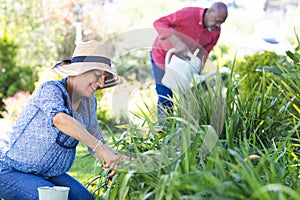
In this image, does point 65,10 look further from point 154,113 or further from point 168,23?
point 154,113

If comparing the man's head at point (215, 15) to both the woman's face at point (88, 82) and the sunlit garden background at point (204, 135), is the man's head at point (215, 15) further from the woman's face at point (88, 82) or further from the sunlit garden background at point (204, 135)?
the woman's face at point (88, 82)

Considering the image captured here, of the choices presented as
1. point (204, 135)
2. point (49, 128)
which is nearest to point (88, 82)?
point (49, 128)

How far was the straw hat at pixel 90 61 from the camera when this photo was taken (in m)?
2.66

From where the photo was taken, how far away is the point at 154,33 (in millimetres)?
2898

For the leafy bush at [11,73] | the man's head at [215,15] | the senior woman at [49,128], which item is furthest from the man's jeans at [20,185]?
the leafy bush at [11,73]

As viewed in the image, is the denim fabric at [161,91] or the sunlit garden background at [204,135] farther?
the denim fabric at [161,91]

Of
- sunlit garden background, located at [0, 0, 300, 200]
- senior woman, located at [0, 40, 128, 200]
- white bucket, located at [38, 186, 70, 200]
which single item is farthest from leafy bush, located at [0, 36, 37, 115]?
white bucket, located at [38, 186, 70, 200]

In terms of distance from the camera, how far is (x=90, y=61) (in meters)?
2.68

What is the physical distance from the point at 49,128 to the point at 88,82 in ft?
0.91

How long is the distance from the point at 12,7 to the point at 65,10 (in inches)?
47.3

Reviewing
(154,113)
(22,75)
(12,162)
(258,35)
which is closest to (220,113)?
(154,113)

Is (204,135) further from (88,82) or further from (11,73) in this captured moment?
(11,73)

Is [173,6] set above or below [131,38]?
below

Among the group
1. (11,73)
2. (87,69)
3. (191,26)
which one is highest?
(87,69)
